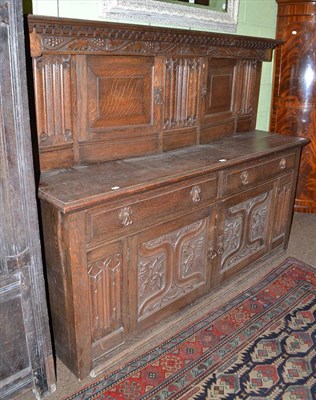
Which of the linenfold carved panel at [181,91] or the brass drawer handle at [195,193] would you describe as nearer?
the brass drawer handle at [195,193]

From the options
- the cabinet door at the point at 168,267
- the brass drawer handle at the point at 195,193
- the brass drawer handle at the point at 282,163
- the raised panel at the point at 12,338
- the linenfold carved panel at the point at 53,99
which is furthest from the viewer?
the brass drawer handle at the point at 282,163

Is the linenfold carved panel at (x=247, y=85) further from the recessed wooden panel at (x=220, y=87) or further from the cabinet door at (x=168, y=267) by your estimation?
the cabinet door at (x=168, y=267)

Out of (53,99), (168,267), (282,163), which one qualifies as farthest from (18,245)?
(282,163)

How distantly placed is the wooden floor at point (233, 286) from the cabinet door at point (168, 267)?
0.11 m

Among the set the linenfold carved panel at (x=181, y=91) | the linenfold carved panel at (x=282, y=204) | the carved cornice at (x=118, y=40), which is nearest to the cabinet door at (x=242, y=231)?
the linenfold carved panel at (x=282, y=204)

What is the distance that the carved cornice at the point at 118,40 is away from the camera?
1708mm

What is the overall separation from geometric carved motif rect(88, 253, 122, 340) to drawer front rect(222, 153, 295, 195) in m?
0.85

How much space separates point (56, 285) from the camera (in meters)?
1.81

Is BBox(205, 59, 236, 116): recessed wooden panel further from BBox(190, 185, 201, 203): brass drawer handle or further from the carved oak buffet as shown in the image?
BBox(190, 185, 201, 203): brass drawer handle

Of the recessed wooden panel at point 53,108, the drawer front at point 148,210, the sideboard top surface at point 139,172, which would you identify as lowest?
the drawer front at point 148,210

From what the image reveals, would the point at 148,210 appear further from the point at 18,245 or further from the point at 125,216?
the point at 18,245

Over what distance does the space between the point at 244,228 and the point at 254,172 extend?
39 centimetres

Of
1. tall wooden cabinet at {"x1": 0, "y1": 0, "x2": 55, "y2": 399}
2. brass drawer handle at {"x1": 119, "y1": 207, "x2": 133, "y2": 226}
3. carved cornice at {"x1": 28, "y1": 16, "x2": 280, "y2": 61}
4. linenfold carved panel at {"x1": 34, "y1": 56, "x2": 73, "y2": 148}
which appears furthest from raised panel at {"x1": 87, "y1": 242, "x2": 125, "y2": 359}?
carved cornice at {"x1": 28, "y1": 16, "x2": 280, "y2": 61}

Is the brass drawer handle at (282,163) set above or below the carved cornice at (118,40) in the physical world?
below
